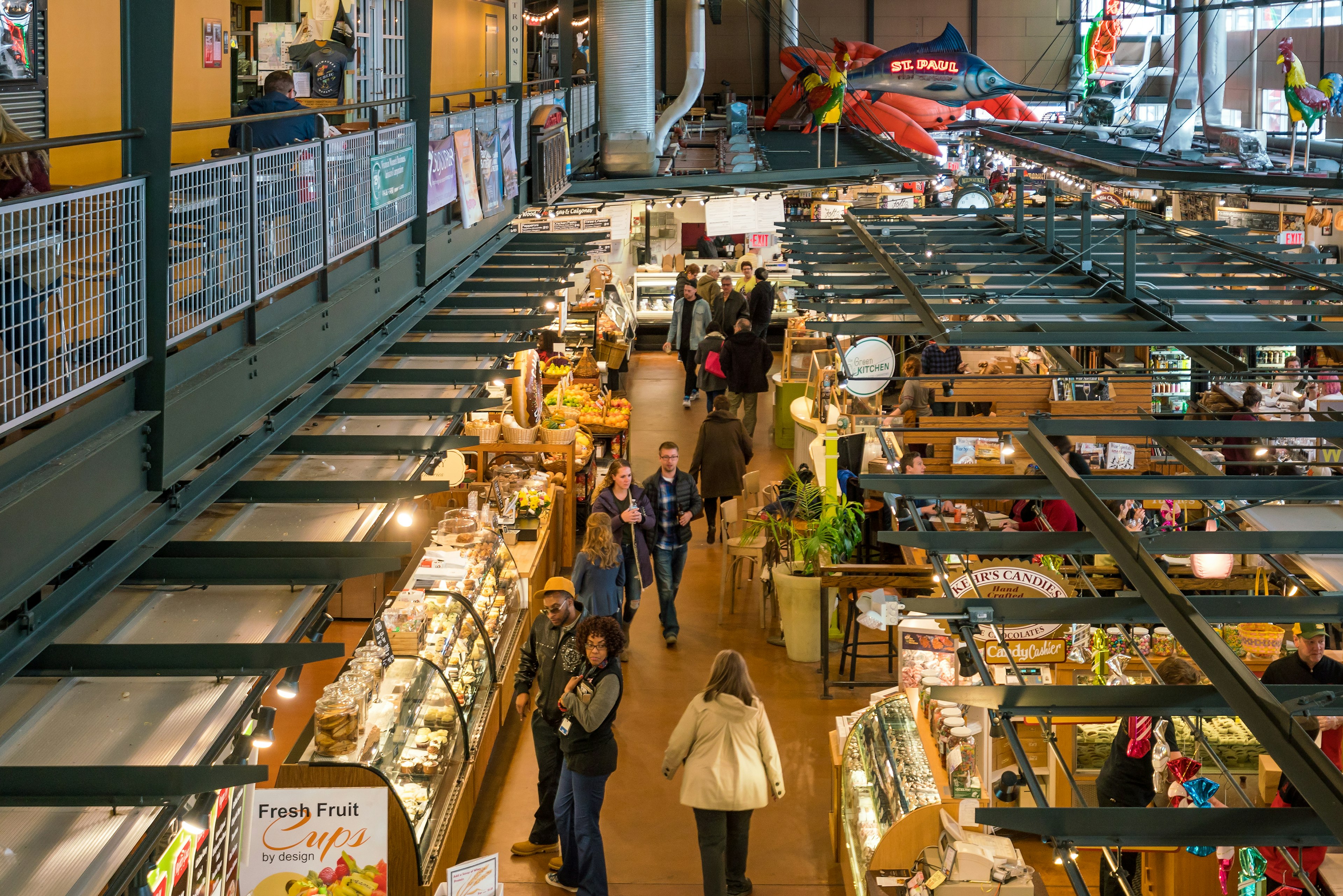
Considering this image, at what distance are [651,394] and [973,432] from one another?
40.9 ft

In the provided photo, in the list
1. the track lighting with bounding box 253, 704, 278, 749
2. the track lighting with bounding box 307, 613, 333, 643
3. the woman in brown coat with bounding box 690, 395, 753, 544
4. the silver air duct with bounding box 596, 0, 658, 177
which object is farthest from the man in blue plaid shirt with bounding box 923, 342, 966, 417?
the track lighting with bounding box 253, 704, 278, 749

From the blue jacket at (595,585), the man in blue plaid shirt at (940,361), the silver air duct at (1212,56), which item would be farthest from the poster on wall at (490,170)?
the silver air duct at (1212,56)

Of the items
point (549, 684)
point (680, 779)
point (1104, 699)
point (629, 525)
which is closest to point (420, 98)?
point (549, 684)

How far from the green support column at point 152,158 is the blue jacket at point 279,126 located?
235 centimetres

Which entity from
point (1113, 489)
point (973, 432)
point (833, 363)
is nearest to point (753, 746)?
point (973, 432)

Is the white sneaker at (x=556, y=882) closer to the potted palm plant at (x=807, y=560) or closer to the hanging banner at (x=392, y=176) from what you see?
the potted palm plant at (x=807, y=560)

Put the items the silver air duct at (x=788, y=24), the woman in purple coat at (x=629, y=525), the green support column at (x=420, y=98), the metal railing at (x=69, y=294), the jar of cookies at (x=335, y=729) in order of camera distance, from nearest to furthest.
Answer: the metal railing at (x=69, y=294), the jar of cookies at (x=335, y=729), the green support column at (x=420, y=98), the woman in purple coat at (x=629, y=525), the silver air duct at (x=788, y=24)

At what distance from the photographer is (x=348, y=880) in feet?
18.2

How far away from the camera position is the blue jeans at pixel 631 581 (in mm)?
9539

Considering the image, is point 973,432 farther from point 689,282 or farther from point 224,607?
point 689,282

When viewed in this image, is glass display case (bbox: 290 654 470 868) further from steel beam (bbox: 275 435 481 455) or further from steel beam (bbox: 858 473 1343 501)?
steel beam (bbox: 858 473 1343 501)

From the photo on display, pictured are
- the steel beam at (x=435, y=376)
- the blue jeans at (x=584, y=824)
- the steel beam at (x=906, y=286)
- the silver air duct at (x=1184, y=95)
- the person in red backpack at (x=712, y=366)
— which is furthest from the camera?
the silver air duct at (x=1184, y=95)

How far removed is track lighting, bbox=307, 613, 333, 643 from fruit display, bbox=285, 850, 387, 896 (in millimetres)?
1441

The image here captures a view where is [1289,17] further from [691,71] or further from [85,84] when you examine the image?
[85,84]
